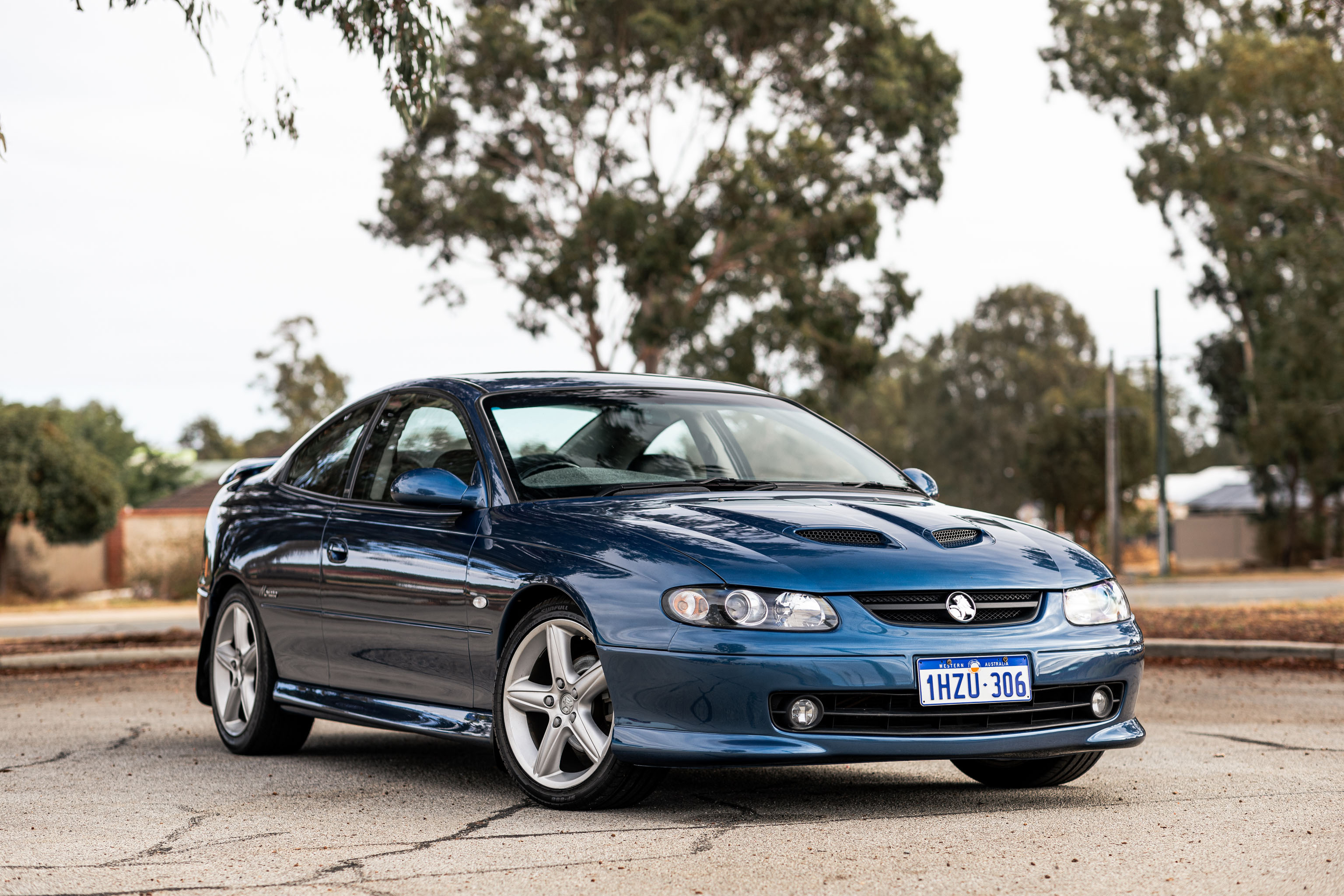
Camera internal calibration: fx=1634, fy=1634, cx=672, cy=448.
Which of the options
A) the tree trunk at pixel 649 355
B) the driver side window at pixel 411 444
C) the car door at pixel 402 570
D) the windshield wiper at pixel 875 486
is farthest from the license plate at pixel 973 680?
the tree trunk at pixel 649 355

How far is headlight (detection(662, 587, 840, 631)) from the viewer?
506 cm

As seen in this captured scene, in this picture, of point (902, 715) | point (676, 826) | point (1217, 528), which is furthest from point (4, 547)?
point (1217, 528)

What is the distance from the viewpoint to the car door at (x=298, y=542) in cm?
701

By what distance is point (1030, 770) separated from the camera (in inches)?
239

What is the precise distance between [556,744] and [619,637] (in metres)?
0.56

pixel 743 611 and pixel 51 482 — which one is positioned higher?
pixel 51 482

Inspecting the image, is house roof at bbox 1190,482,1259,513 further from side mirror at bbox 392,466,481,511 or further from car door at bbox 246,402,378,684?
side mirror at bbox 392,466,481,511

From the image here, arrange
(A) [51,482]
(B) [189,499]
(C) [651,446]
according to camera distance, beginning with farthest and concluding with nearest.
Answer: (B) [189,499] < (A) [51,482] < (C) [651,446]

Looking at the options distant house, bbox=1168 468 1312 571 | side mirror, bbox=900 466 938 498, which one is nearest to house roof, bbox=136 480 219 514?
distant house, bbox=1168 468 1312 571

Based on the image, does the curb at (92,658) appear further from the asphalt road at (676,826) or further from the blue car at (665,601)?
the blue car at (665,601)

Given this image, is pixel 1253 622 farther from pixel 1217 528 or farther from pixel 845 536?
pixel 1217 528

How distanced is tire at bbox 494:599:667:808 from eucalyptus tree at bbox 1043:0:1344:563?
91.5ft

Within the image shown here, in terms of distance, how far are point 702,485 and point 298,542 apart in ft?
6.70

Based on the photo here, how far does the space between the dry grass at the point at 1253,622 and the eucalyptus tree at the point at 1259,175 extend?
13023 mm
